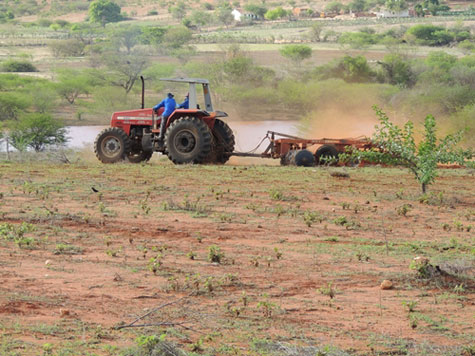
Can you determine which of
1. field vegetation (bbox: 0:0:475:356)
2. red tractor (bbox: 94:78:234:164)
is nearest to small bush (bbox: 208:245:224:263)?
field vegetation (bbox: 0:0:475:356)

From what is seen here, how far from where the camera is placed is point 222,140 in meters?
19.1

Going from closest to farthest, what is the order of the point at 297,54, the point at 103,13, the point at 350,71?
the point at 350,71 → the point at 297,54 → the point at 103,13

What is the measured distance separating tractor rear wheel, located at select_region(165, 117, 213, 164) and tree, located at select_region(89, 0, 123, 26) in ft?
244

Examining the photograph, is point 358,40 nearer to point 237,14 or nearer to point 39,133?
point 39,133

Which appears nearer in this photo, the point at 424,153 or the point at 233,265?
the point at 233,265

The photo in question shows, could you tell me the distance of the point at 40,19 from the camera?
97375mm

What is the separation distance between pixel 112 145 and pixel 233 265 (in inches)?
431

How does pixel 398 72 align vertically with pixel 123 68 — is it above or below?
below

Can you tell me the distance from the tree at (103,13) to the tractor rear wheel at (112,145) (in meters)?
73.0

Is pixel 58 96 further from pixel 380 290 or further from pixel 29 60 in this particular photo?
pixel 380 290

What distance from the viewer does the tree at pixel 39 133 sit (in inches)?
1118

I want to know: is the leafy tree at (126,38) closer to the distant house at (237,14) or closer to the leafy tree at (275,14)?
the distant house at (237,14)

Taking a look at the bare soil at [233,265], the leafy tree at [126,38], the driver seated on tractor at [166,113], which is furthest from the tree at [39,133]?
the leafy tree at [126,38]

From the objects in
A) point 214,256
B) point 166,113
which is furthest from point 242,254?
point 166,113
